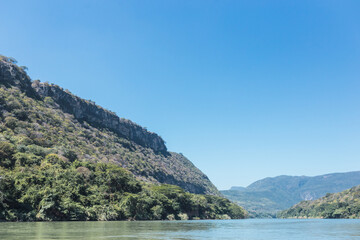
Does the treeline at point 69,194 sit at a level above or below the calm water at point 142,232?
above

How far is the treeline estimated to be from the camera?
75.9 metres

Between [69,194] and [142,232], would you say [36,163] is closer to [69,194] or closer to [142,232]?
[69,194]

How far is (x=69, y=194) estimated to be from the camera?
89.5 m

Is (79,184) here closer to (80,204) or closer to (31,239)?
(80,204)

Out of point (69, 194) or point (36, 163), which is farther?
point (36, 163)

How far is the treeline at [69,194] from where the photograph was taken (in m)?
75.9

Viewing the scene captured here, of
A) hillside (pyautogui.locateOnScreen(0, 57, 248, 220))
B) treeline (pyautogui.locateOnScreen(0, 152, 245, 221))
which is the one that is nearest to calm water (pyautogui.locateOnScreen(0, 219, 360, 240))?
treeline (pyautogui.locateOnScreen(0, 152, 245, 221))

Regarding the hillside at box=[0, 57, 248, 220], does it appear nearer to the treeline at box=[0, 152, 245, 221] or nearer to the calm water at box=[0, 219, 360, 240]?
the treeline at box=[0, 152, 245, 221]

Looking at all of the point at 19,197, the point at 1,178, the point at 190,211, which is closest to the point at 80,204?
the point at 19,197

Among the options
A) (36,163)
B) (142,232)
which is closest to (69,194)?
(36,163)

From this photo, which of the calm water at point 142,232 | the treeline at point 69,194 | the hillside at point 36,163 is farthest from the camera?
the hillside at point 36,163

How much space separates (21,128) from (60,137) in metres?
29.2

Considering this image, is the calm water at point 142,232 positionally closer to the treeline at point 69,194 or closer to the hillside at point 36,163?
the treeline at point 69,194

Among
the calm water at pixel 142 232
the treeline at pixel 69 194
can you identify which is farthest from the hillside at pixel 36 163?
the calm water at pixel 142 232
